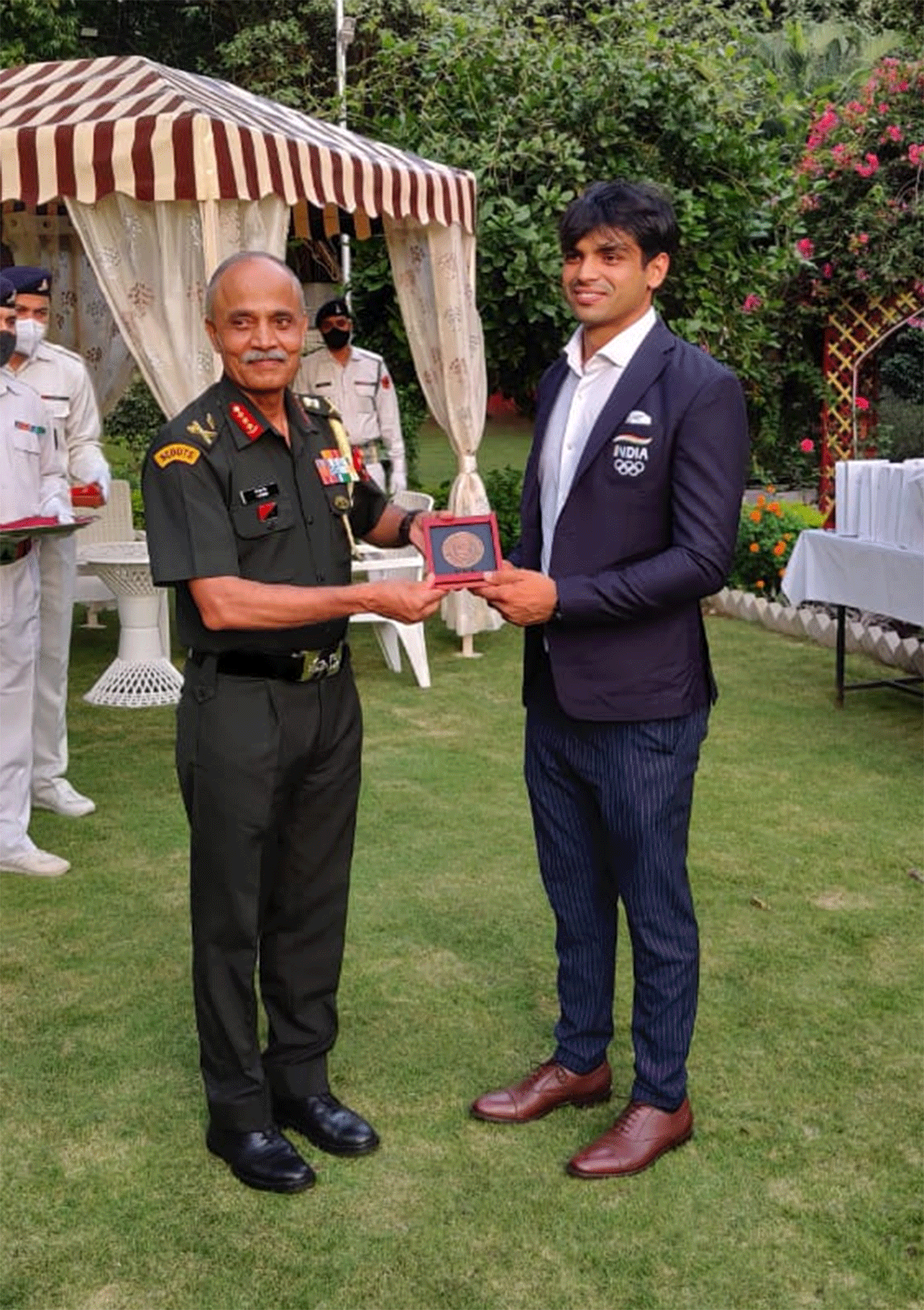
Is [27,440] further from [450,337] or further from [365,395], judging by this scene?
[365,395]

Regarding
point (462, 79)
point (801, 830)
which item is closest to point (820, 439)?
point (462, 79)

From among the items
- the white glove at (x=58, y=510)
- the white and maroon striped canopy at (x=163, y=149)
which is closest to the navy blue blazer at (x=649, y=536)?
the white glove at (x=58, y=510)

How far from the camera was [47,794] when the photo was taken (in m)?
5.29

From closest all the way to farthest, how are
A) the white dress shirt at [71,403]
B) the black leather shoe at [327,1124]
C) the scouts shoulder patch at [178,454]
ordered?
the scouts shoulder patch at [178,454] → the black leather shoe at [327,1124] → the white dress shirt at [71,403]

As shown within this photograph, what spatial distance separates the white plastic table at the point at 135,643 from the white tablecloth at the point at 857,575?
3.02 m

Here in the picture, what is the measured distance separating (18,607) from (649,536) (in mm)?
2637

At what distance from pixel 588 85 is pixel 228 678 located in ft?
26.2

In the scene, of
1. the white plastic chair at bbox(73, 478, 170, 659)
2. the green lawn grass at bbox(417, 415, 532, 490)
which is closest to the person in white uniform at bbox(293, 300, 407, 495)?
the white plastic chair at bbox(73, 478, 170, 659)

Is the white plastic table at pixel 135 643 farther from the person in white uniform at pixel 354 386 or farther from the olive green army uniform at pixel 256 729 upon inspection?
the olive green army uniform at pixel 256 729

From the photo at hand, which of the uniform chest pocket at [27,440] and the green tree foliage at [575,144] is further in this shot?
the green tree foliage at [575,144]

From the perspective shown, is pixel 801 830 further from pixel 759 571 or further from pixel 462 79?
pixel 462 79

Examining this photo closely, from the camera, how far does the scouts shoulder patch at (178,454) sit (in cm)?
251

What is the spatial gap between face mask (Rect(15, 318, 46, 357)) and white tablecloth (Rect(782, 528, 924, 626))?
3446mm

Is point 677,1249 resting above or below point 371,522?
below
